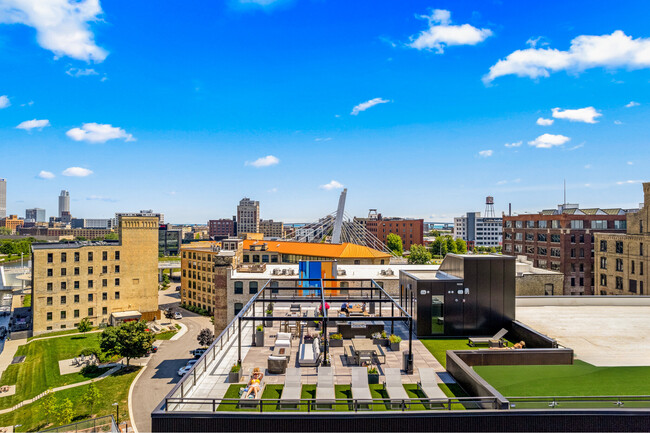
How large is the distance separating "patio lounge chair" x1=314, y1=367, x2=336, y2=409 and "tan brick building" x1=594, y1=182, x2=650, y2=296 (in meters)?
51.6

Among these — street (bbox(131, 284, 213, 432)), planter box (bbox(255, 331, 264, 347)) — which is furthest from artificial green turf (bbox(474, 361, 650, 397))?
street (bbox(131, 284, 213, 432))

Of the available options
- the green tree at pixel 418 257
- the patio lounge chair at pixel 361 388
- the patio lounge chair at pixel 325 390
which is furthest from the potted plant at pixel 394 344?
the green tree at pixel 418 257

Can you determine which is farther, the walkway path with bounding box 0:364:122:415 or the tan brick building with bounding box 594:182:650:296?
the tan brick building with bounding box 594:182:650:296

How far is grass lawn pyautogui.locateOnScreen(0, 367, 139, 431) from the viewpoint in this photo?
34.7 metres

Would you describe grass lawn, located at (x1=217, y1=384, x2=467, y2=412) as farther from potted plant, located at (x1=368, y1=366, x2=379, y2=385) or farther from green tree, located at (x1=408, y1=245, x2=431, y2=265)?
green tree, located at (x1=408, y1=245, x2=431, y2=265)

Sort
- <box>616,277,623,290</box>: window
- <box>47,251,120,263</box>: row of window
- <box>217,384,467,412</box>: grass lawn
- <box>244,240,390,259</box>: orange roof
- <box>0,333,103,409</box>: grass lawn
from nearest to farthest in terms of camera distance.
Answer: <box>217,384,467,412</box>: grass lawn → <box>0,333,103,409</box>: grass lawn → <box>616,277,623,290</box>: window → <box>47,251,120,263</box>: row of window → <box>244,240,390,259</box>: orange roof

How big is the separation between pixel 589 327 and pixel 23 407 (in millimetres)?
49814

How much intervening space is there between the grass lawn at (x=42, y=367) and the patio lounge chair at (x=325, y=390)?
41.4 metres

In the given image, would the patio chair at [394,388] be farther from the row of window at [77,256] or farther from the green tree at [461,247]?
the green tree at [461,247]

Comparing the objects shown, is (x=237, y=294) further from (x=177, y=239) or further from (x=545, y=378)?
(x=177, y=239)

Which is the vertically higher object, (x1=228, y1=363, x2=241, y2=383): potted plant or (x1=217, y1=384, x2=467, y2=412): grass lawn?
(x1=228, y1=363, x2=241, y2=383): potted plant

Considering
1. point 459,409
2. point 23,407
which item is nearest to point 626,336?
point 459,409

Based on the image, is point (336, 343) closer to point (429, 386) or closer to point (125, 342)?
point (429, 386)

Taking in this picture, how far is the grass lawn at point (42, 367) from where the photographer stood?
4250cm
